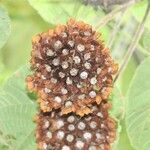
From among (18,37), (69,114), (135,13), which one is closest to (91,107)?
(69,114)

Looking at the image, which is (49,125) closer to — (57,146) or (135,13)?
(57,146)

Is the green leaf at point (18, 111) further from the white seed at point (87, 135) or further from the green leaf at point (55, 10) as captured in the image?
the green leaf at point (55, 10)

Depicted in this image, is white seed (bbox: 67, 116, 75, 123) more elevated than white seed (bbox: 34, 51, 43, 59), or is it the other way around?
white seed (bbox: 34, 51, 43, 59)

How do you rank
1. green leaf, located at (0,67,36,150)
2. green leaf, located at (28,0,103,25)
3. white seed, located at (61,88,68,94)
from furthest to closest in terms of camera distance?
green leaf, located at (28,0,103,25) → green leaf, located at (0,67,36,150) → white seed, located at (61,88,68,94)

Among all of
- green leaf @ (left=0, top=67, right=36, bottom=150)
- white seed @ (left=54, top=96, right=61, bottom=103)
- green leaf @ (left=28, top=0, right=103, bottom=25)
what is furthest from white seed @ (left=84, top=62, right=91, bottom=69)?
green leaf @ (left=28, top=0, right=103, bottom=25)

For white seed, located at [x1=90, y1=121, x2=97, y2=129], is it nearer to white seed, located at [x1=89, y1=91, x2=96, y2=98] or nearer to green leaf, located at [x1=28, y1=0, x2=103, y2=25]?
white seed, located at [x1=89, y1=91, x2=96, y2=98]

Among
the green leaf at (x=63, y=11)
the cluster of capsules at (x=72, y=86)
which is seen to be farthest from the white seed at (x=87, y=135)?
the green leaf at (x=63, y=11)
